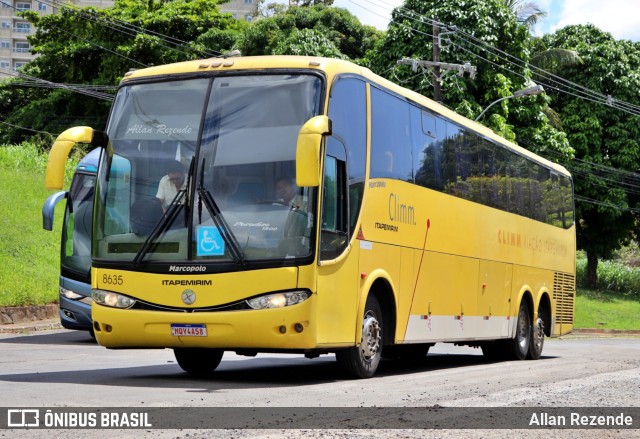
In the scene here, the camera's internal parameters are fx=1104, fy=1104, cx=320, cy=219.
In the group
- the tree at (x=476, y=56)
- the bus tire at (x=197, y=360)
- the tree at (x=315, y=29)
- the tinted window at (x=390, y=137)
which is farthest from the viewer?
the tree at (x=315, y=29)

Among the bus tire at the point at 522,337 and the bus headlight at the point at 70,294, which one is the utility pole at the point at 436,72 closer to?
the bus tire at the point at 522,337

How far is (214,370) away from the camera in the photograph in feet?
47.6

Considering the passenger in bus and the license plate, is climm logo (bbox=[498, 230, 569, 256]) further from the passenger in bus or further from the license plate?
the license plate

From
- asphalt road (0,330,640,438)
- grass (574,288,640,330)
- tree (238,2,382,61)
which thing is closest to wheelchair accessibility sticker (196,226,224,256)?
asphalt road (0,330,640,438)

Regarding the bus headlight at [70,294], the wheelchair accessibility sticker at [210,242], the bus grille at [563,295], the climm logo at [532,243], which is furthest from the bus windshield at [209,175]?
the bus grille at [563,295]

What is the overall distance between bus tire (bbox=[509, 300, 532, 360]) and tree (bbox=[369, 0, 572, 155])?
18.9 m

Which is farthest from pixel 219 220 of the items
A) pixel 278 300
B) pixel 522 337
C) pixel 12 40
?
pixel 12 40

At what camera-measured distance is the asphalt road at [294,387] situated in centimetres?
796

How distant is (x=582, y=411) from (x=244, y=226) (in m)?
3.98

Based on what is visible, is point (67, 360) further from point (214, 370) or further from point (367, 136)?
point (367, 136)

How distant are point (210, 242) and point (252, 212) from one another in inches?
21.2

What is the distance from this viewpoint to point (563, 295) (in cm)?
2322

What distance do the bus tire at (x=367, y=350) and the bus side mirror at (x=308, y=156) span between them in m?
2.64

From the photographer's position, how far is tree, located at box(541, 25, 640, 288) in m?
51.4
